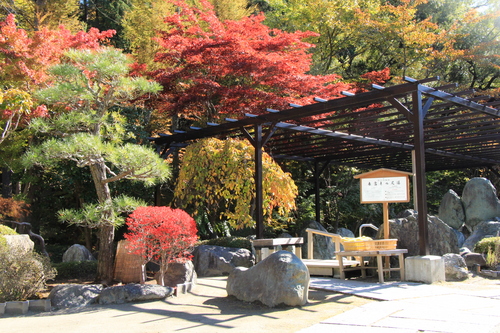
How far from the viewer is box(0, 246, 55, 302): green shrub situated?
220 inches

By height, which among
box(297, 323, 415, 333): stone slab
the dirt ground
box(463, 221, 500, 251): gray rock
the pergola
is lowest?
the dirt ground

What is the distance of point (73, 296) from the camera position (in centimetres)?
578

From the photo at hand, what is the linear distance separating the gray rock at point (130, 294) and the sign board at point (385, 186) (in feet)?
12.4

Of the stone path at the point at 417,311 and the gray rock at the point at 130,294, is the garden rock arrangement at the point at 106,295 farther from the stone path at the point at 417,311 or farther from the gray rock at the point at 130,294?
the stone path at the point at 417,311

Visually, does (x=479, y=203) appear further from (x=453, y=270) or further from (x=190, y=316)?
(x=190, y=316)

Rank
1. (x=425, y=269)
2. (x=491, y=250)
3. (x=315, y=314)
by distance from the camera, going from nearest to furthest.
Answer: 1. (x=315, y=314)
2. (x=425, y=269)
3. (x=491, y=250)

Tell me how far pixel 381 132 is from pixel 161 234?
18.8ft

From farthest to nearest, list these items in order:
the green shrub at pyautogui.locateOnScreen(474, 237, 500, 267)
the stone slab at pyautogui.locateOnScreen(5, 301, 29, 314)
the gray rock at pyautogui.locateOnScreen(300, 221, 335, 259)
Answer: the gray rock at pyautogui.locateOnScreen(300, 221, 335, 259)
the green shrub at pyautogui.locateOnScreen(474, 237, 500, 267)
the stone slab at pyautogui.locateOnScreen(5, 301, 29, 314)

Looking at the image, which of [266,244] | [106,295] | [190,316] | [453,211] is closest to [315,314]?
[190,316]

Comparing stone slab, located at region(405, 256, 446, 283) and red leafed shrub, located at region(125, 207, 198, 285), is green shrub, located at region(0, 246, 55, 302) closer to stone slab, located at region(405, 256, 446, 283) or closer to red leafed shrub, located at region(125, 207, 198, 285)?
red leafed shrub, located at region(125, 207, 198, 285)

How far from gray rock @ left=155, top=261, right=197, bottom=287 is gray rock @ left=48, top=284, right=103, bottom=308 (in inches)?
37.0

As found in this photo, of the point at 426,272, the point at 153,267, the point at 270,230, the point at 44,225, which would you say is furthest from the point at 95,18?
the point at 426,272

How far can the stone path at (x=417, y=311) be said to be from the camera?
4078 mm

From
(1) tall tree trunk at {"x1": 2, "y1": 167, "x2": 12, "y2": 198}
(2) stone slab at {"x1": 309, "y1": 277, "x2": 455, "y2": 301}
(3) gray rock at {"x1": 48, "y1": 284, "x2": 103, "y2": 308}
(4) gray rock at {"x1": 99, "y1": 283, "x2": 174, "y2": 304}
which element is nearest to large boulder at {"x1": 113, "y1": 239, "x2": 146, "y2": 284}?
(3) gray rock at {"x1": 48, "y1": 284, "x2": 103, "y2": 308}
